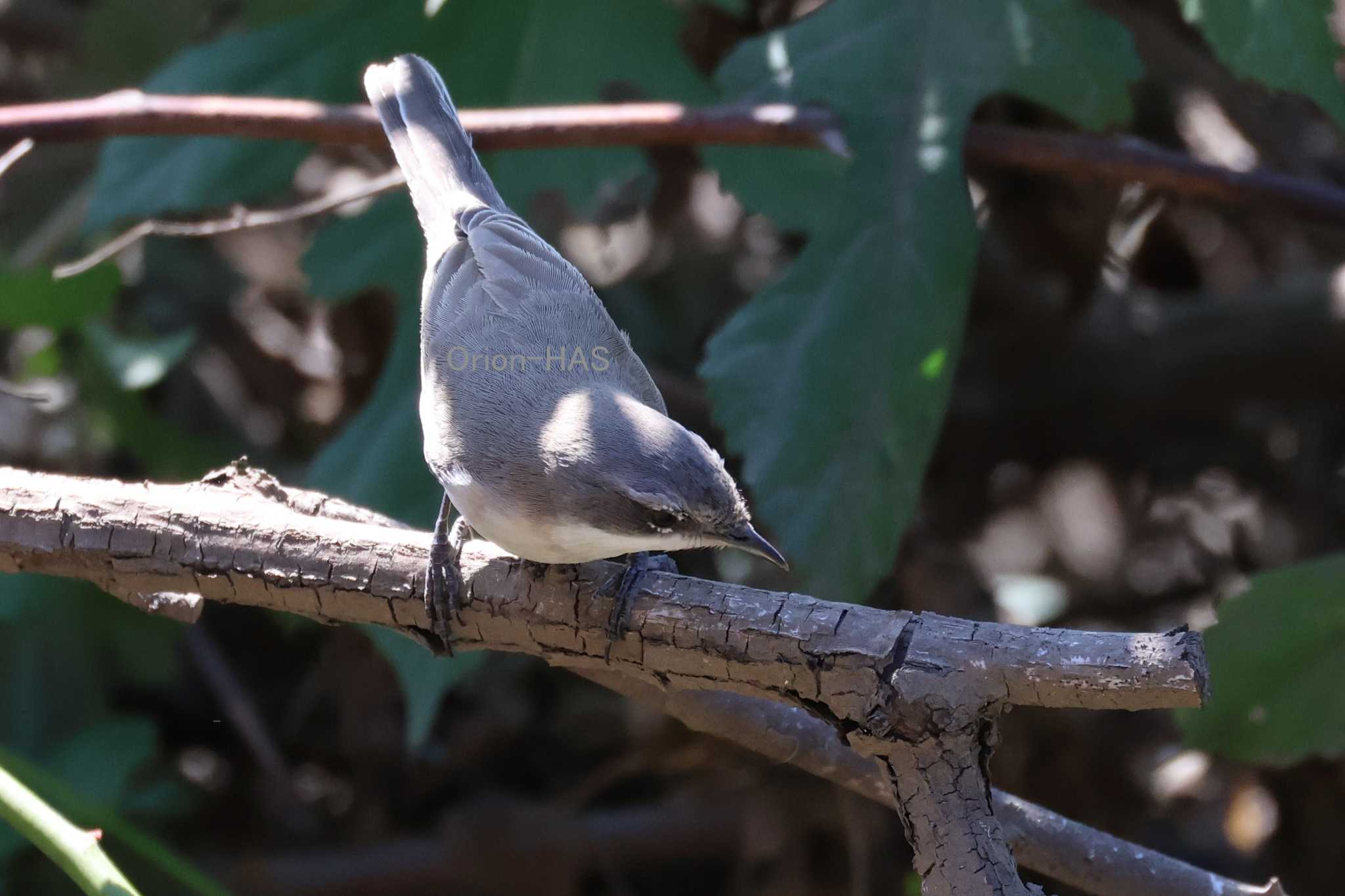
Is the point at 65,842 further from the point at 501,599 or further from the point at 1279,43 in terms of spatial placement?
the point at 1279,43

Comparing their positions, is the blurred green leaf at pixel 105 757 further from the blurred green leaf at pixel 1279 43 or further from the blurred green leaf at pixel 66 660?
the blurred green leaf at pixel 1279 43

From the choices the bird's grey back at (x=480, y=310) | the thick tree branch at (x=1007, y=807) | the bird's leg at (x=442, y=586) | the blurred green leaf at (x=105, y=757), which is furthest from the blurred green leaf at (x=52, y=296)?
the thick tree branch at (x=1007, y=807)

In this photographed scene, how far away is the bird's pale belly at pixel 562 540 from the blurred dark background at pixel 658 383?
3.36 ft

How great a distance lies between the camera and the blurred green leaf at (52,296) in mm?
3145

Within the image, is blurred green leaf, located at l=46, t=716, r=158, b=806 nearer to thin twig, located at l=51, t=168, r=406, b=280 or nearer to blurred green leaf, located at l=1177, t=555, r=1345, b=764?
thin twig, located at l=51, t=168, r=406, b=280

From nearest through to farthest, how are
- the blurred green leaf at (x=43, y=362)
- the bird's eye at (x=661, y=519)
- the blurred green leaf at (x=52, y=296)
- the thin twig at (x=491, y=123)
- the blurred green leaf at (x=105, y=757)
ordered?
the bird's eye at (x=661, y=519)
the thin twig at (x=491, y=123)
the blurred green leaf at (x=52, y=296)
the blurred green leaf at (x=105, y=757)
the blurred green leaf at (x=43, y=362)

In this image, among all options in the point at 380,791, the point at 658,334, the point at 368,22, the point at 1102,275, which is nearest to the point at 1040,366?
the point at 1102,275

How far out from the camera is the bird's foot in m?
2.03

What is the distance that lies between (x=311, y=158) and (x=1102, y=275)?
3145 mm

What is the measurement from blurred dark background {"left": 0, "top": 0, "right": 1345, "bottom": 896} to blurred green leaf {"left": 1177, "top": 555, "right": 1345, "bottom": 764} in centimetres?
13

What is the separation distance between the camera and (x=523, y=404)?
2428 millimetres

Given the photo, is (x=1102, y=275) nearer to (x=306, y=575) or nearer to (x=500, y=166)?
(x=500, y=166)

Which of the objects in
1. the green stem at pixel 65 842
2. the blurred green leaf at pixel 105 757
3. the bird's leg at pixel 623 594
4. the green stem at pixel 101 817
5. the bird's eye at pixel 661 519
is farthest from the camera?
the blurred green leaf at pixel 105 757

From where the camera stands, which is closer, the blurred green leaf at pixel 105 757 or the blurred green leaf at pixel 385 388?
the blurred green leaf at pixel 385 388
